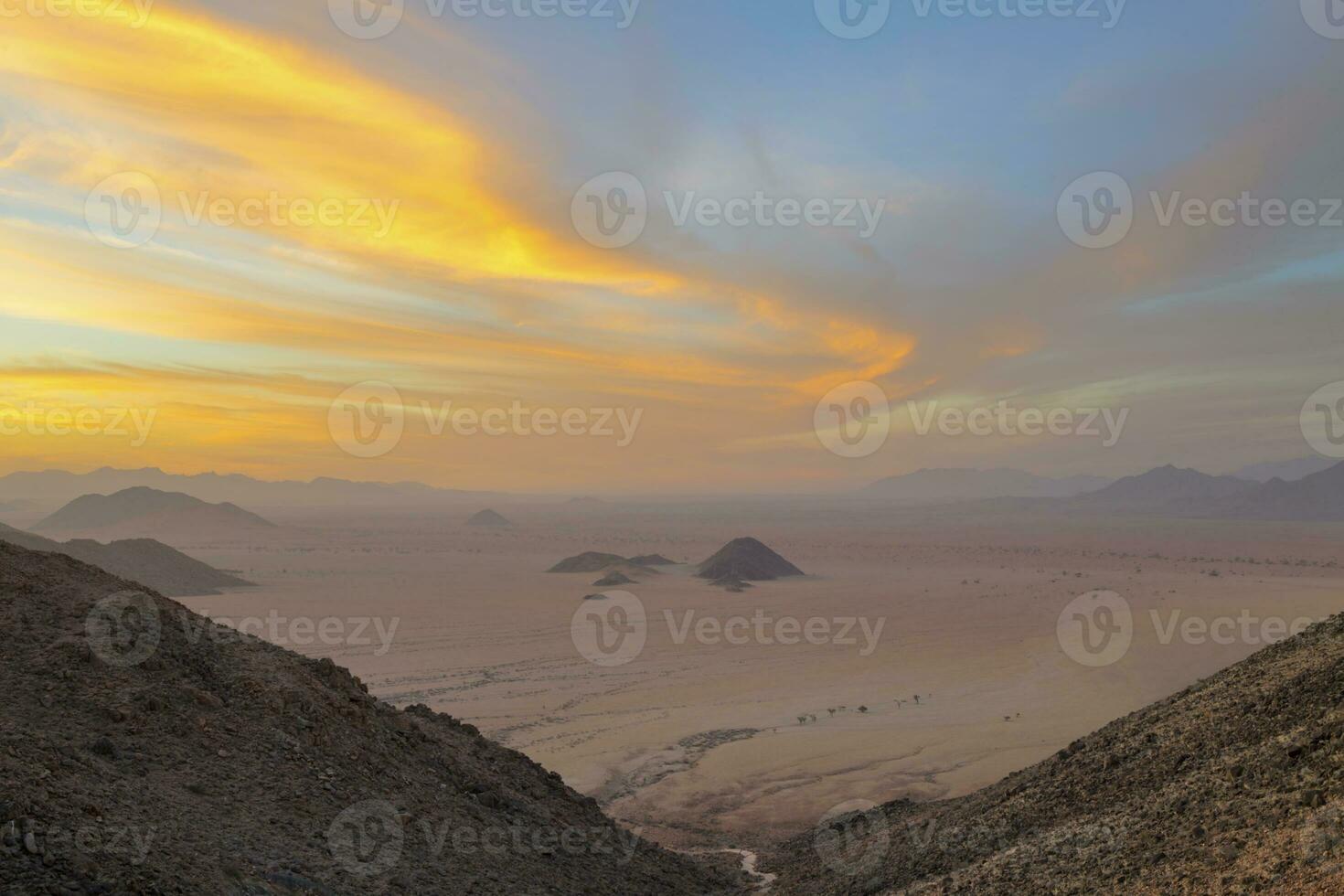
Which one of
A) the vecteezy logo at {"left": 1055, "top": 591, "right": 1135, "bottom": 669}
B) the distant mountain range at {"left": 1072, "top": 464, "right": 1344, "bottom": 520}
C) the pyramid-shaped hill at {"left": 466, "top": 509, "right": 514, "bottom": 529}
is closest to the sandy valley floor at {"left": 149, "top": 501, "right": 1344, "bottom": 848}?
the vecteezy logo at {"left": 1055, "top": 591, "right": 1135, "bottom": 669}

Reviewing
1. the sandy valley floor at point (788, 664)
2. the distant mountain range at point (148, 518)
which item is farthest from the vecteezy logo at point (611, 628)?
the distant mountain range at point (148, 518)

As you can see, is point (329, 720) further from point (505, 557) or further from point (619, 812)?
point (505, 557)

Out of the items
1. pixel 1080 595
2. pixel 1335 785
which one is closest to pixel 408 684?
pixel 1335 785
